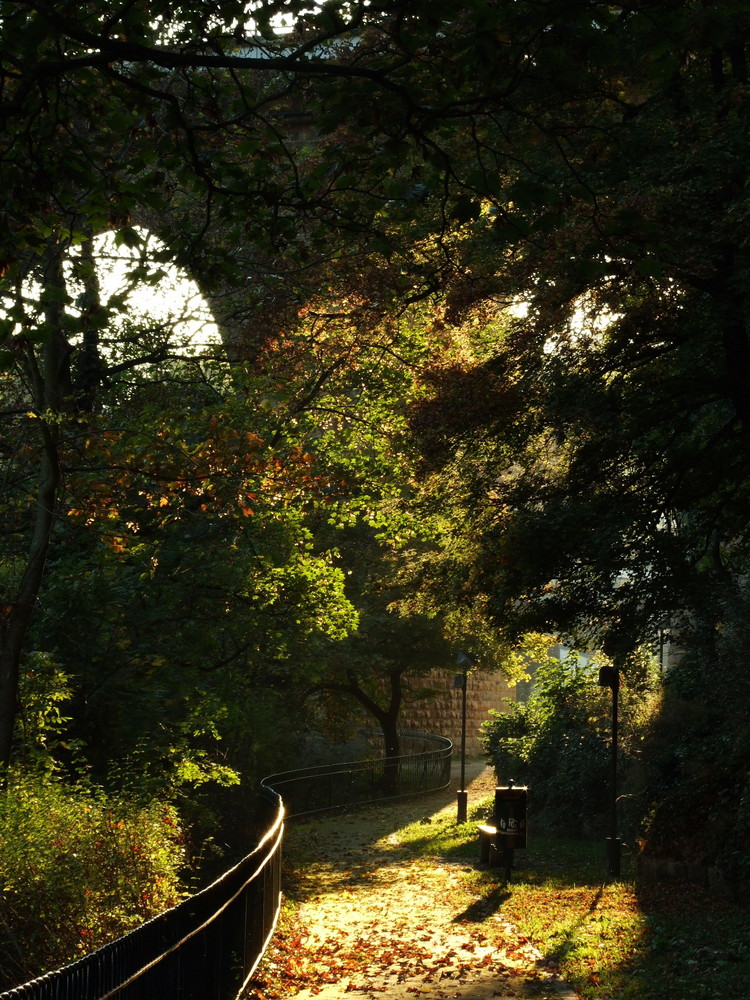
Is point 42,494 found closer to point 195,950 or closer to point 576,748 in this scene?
point 195,950

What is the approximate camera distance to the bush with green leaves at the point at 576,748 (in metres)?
20.0

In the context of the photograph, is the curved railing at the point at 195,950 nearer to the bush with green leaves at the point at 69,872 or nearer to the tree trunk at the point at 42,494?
the bush with green leaves at the point at 69,872

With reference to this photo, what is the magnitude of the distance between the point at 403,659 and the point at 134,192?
2361cm

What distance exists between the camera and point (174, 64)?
604 centimetres

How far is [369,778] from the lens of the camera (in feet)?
98.7

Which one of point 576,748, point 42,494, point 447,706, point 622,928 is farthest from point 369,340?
point 447,706

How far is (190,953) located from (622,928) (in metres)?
6.57

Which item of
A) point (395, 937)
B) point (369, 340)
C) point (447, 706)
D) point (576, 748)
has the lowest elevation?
point (395, 937)

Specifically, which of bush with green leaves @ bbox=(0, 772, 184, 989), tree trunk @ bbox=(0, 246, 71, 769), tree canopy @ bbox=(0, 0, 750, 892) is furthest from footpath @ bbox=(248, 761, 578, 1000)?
tree trunk @ bbox=(0, 246, 71, 769)

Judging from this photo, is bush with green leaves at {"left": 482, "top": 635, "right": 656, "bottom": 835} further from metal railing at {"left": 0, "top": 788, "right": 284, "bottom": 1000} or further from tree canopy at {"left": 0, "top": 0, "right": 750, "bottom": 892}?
metal railing at {"left": 0, "top": 788, "right": 284, "bottom": 1000}

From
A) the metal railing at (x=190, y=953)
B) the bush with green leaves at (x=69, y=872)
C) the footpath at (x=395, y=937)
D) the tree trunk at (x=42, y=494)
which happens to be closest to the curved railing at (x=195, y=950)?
the metal railing at (x=190, y=953)

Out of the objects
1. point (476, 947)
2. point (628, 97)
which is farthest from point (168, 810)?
point (628, 97)

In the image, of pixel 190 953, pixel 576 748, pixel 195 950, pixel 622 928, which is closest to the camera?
pixel 190 953

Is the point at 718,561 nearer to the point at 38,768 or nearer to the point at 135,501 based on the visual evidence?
the point at 135,501
